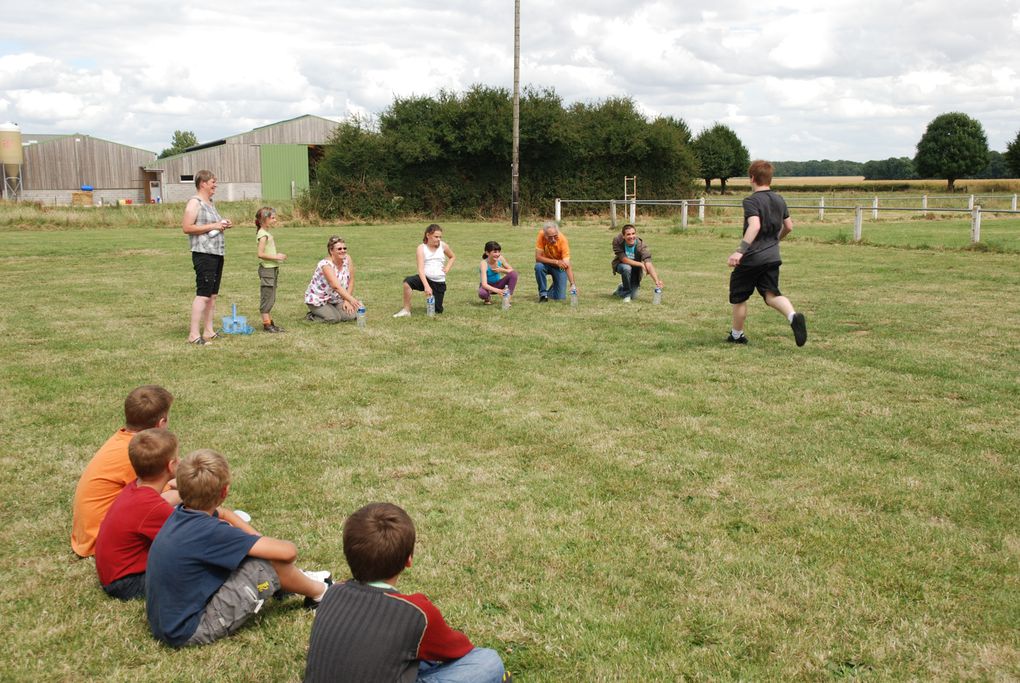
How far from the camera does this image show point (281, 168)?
60.6m

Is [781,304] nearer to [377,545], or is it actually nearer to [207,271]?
[207,271]

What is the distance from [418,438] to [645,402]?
199cm

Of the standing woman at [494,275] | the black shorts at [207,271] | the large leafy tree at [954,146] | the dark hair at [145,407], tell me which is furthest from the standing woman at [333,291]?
the large leafy tree at [954,146]

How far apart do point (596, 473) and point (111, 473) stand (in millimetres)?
2832

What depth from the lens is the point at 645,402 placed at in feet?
24.0

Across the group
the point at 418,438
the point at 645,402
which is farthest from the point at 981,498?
the point at 418,438

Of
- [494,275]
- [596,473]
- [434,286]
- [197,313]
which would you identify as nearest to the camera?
[596,473]

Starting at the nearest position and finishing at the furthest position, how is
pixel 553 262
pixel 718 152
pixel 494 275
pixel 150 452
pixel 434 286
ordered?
pixel 150 452 < pixel 434 286 < pixel 494 275 < pixel 553 262 < pixel 718 152

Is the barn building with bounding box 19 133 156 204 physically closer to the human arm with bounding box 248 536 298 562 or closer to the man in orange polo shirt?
the man in orange polo shirt

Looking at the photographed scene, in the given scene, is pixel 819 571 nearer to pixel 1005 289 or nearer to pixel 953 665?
pixel 953 665

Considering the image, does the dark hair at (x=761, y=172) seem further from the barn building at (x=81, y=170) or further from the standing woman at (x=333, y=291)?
the barn building at (x=81, y=170)

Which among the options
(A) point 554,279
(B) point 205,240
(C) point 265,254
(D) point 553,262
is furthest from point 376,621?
(A) point 554,279

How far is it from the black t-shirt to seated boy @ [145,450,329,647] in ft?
22.1

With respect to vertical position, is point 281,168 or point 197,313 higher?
point 281,168
